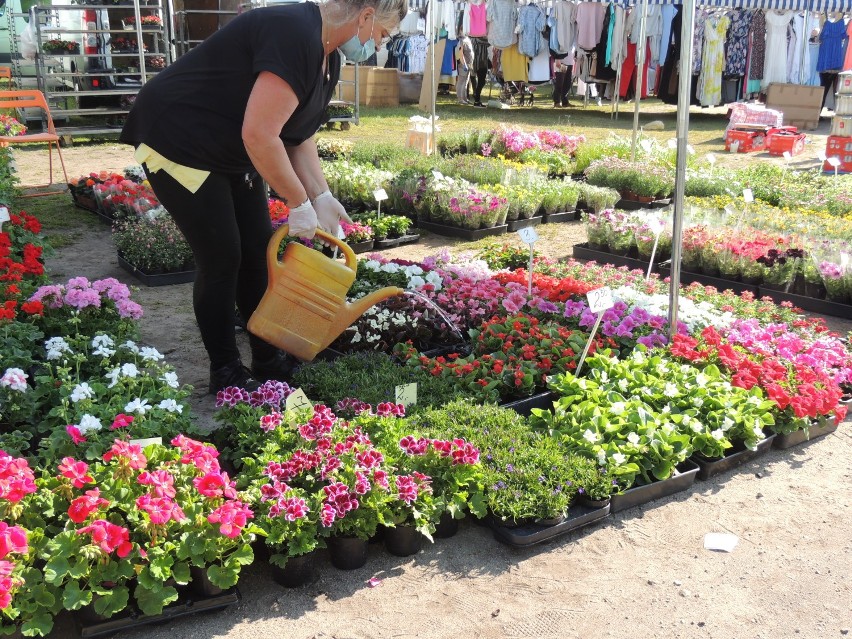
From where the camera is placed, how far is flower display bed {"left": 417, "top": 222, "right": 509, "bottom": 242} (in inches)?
282

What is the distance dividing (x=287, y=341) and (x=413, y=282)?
1547 mm

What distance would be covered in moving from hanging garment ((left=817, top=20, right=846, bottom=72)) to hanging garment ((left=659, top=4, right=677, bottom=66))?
9.18 feet

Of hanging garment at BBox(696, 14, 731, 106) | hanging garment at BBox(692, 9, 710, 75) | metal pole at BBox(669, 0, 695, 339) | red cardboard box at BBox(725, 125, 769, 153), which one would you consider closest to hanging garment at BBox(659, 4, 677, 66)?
hanging garment at BBox(692, 9, 710, 75)

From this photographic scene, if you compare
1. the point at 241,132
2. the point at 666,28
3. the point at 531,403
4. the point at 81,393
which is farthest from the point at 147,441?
the point at 666,28

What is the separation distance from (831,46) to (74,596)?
55.4ft

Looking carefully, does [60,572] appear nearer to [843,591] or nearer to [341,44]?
[341,44]

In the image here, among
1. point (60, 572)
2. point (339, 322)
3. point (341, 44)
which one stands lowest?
point (60, 572)

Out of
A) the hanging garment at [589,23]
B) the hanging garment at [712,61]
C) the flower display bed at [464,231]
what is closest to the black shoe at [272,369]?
the flower display bed at [464,231]

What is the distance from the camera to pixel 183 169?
322cm

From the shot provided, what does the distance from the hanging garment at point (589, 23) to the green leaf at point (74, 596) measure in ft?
52.7

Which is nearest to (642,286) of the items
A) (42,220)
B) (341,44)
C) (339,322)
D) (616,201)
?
(339,322)

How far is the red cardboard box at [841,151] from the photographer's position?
10633 mm

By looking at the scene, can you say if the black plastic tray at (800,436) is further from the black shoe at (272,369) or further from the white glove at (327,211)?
the black shoe at (272,369)

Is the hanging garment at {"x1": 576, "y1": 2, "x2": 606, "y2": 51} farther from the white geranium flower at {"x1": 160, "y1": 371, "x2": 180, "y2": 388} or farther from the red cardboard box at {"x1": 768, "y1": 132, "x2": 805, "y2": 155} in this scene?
the white geranium flower at {"x1": 160, "y1": 371, "x2": 180, "y2": 388}
